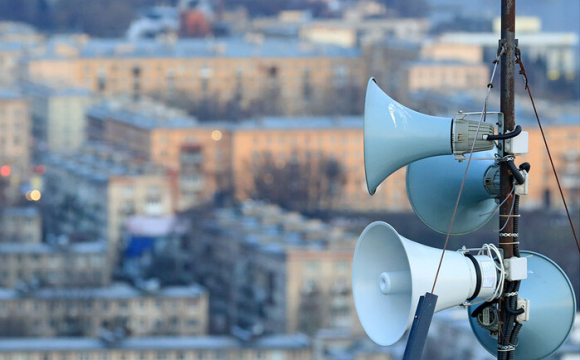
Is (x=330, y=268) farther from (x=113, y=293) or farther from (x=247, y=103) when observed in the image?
(x=247, y=103)

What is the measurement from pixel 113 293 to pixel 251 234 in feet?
9.90

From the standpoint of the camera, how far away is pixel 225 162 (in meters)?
28.5

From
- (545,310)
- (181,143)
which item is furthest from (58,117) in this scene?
(545,310)

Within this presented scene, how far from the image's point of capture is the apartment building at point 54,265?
816 inches

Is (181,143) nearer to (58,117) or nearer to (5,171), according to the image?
(5,171)

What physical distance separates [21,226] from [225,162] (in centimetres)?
496

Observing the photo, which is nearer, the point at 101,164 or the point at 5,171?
the point at 101,164

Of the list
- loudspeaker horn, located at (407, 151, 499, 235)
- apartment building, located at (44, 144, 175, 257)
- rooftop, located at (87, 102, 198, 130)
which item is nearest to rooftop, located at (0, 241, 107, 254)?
apartment building, located at (44, 144, 175, 257)

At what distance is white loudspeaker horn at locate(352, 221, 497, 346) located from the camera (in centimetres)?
213

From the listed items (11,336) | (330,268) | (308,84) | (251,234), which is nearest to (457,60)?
(308,84)

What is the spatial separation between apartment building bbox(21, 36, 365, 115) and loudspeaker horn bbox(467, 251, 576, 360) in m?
33.3

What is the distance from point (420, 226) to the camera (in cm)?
2131

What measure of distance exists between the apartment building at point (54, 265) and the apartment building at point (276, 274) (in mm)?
1159

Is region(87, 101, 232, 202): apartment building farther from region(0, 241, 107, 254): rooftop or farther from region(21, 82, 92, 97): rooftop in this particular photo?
region(0, 241, 107, 254): rooftop
